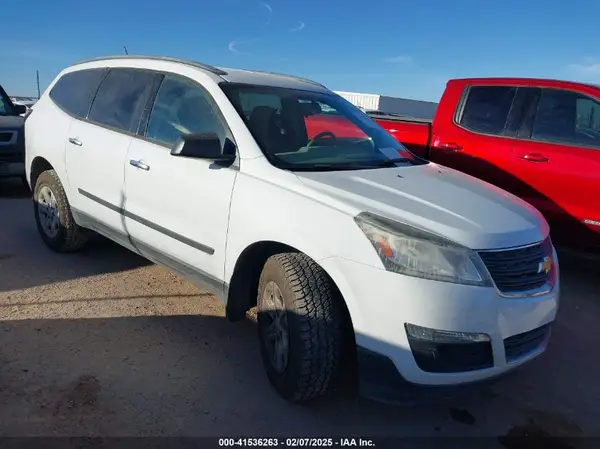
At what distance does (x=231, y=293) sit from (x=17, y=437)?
4.13ft

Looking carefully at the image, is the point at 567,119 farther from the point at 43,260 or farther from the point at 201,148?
the point at 43,260

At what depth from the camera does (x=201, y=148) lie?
2.94 metres

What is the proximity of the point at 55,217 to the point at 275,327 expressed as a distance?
2902 mm

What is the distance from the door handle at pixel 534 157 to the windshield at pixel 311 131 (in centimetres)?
183

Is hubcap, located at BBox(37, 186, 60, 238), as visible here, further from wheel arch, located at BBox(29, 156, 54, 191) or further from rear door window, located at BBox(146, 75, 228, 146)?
rear door window, located at BBox(146, 75, 228, 146)

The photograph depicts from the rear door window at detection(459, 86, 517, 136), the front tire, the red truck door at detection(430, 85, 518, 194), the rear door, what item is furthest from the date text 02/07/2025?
the rear door window at detection(459, 86, 517, 136)

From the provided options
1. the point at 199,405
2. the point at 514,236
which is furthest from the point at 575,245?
the point at 199,405

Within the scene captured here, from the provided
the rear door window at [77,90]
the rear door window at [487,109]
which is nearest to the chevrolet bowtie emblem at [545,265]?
the rear door window at [487,109]

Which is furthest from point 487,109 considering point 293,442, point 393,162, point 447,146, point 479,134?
point 293,442

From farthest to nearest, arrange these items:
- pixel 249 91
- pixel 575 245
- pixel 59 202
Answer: pixel 575 245 < pixel 59 202 < pixel 249 91

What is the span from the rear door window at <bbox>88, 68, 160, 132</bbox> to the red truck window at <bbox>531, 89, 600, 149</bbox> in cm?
371

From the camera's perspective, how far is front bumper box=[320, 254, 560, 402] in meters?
2.27

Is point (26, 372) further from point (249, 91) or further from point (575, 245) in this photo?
point (575, 245)

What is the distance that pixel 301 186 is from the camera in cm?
269
